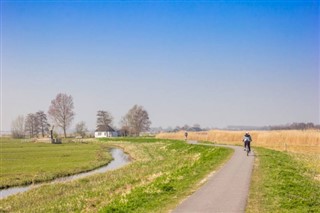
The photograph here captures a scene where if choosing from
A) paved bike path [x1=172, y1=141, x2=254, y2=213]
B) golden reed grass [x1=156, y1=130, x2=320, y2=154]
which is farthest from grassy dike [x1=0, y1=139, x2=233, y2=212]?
golden reed grass [x1=156, y1=130, x2=320, y2=154]

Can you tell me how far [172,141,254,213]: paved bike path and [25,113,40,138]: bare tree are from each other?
149 meters

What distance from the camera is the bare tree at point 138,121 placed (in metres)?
148

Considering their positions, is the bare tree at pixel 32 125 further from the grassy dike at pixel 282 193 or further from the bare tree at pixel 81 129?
the grassy dike at pixel 282 193

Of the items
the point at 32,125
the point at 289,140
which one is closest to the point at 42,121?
the point at 32,125

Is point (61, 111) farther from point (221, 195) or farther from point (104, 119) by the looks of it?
point (221, 195)

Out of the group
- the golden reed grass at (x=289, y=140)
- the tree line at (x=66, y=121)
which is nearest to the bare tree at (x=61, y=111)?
the tree line at (x=66, y=121)

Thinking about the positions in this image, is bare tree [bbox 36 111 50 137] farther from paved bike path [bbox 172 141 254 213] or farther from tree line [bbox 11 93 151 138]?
paved bike path [bbox 172 141 254 213]

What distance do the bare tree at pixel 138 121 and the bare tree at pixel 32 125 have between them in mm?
42053

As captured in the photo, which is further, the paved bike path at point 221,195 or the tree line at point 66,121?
the tree line at point 66,121

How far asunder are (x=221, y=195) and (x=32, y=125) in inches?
6174

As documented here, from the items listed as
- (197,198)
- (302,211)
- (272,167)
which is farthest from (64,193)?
(302,211)

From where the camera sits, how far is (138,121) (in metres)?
148

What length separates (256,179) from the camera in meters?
20.6

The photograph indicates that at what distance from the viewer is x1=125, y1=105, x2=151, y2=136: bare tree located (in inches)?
5827
